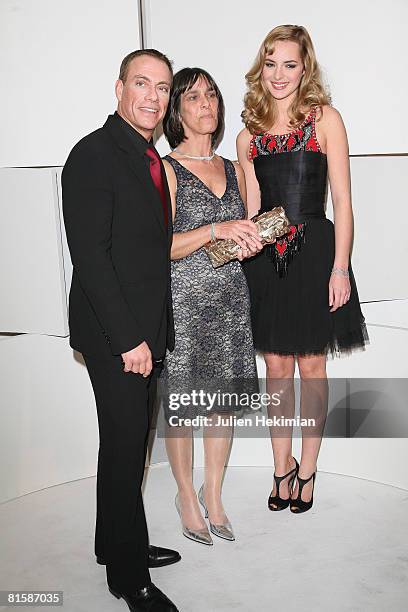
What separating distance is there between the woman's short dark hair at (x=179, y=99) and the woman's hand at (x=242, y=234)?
0.43 m

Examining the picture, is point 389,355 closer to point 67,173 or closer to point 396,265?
point 396,265

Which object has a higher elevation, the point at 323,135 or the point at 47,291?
the point at 323,135

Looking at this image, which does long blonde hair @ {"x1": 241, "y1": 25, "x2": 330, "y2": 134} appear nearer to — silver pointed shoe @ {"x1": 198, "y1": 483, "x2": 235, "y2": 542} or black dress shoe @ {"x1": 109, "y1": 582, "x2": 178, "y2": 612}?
silver pointed shoe @ {"x1": 198, "y1": 483, "x2": 235, "y2": 542}

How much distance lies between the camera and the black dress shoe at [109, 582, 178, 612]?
2.30 metres

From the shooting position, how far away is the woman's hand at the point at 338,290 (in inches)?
111

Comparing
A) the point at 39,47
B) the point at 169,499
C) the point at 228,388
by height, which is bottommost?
the point at 169,499

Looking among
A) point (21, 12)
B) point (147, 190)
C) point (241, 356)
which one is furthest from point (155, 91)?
point (21, 12)

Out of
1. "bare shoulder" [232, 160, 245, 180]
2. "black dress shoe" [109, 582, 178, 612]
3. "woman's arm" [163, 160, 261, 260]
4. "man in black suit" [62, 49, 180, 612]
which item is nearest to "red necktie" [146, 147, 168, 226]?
"man in black suit" [62, 49, 180, 612]

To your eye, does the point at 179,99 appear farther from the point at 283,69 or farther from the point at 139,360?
the point at 139,360

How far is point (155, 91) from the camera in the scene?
87.6 inches

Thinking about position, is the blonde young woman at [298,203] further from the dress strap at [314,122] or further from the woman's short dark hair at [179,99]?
the woman's short dark hair at [179,99]

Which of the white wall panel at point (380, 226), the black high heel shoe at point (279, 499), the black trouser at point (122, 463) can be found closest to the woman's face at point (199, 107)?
the white wall panel at point (380, 226)

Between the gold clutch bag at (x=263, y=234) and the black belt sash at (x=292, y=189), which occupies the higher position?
the black belt sash at (x=292, y=189)

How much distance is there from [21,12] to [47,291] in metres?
1.22
